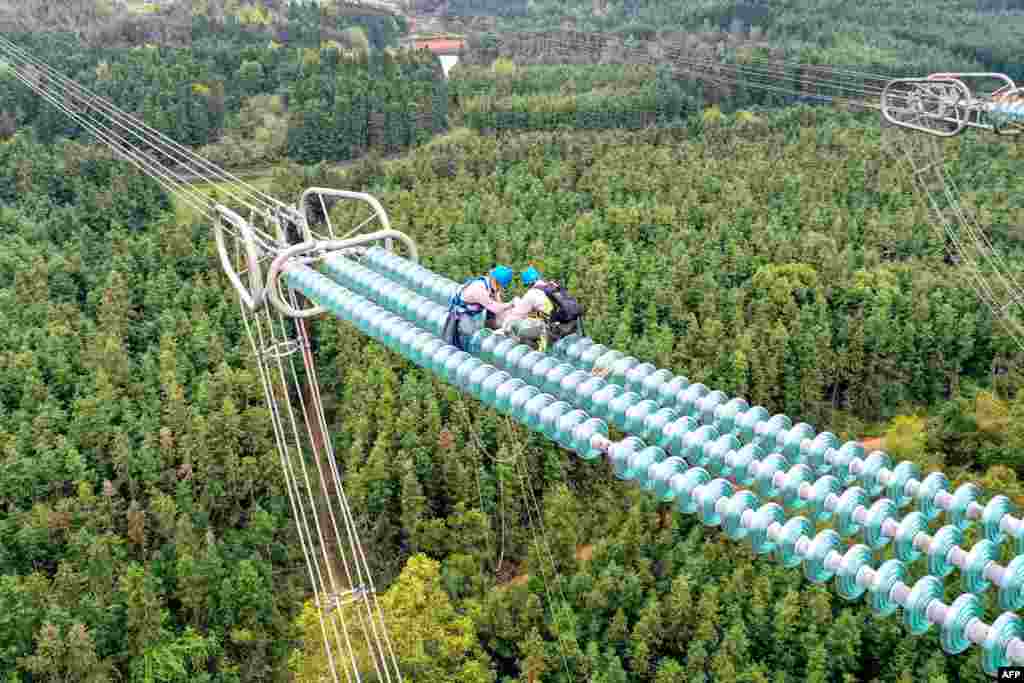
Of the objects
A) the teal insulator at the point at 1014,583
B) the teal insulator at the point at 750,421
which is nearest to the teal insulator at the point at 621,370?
the teal insulator at the point at 750,421

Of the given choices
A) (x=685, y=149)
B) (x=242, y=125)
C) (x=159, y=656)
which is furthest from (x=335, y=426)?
(x=242, y=125)

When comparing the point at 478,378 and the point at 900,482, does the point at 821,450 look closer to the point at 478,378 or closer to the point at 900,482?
the point at 900,482

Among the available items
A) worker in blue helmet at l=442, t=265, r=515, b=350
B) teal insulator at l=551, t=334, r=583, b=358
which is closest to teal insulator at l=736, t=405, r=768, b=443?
teal insulator at l=551, t=334, r=583, b=358

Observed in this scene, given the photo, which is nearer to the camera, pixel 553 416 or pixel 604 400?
pixel 553 416

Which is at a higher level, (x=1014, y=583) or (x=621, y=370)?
(x=1014, y=583)

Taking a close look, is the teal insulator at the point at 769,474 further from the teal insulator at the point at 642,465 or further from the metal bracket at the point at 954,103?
the metal bracket at the point at 954,103

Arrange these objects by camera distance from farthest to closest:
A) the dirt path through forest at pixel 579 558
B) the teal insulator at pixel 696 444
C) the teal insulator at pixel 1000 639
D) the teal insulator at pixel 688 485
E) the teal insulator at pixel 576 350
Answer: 1. the dirt path through forest at pixel 579 558
2. the teal insulator at pixel 576 350
3. the teal insulator at pixel 696 444
4. the teal insulator at pixel 688 485
5. the teal insulator at pixel 1000 639

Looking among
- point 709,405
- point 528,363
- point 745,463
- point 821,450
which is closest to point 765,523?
point 745,463

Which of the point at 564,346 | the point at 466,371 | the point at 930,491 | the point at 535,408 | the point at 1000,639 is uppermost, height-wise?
the point at 1000,639
